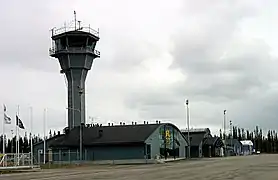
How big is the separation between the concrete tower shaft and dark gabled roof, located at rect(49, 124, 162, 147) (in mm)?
2783

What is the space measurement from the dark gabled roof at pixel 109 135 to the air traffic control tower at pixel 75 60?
9.07ft

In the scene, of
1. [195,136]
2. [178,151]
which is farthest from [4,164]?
[195,136]

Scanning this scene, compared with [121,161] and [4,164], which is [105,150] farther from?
[4,164]

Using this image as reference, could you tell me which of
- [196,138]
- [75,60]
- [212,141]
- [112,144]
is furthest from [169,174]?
[212,141]

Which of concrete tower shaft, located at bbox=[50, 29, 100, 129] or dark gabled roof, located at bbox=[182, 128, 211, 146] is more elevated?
concrete tower shaft, located at bbox=[50, 29, 100, 129]

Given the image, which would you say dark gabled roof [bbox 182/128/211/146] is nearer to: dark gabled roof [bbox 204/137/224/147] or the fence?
dark gabled roof [bbox 204/137/224/147]

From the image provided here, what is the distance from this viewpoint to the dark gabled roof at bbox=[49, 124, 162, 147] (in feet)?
297

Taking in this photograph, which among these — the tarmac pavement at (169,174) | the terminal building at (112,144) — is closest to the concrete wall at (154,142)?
the terminal building at (112,144)

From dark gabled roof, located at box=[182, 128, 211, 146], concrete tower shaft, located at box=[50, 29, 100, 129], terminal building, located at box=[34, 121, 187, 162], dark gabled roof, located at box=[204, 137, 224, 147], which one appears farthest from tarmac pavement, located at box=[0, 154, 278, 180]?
dark gabled roof, located at box=[204, 137, 224, 147]

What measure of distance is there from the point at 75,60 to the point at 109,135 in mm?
14525

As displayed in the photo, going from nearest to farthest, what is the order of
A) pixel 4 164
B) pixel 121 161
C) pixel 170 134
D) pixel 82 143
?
pixel 4 164 → pixel 121 161 → pixel 82 143 → pixel 170 134

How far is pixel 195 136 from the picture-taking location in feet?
421

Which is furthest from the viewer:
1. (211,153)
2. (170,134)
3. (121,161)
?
(211,153)

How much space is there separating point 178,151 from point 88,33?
95.6 feet
